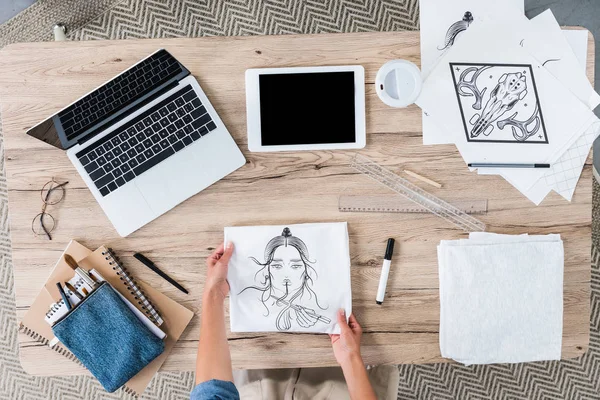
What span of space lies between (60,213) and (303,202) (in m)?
0.50

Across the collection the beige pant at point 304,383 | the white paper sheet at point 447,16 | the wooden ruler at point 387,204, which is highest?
the white paper sheet at point 447,16

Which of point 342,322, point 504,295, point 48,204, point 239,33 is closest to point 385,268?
point 342,322

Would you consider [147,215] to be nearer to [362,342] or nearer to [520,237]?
[362,342]

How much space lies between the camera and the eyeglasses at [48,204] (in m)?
0.99

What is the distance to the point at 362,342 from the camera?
3.33 ft

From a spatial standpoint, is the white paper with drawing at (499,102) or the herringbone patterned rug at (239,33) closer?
the white paper with drawing at (499,102)

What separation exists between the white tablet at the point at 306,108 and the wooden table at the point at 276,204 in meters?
0.02

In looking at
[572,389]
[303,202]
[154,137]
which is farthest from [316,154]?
[572,389]

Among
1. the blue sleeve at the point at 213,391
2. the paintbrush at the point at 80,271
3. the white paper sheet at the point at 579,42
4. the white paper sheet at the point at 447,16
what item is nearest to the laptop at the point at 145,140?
the paintbrush at the point at 80,271

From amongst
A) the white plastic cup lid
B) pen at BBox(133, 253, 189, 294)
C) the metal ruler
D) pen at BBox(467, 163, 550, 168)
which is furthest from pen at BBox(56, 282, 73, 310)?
pen at BBox(467, 163, 550, 168)

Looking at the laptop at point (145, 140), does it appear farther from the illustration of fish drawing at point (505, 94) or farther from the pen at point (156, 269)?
the illustration of fish drawing at point (505, 94)

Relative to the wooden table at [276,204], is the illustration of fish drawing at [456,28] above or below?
above

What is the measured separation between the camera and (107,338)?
3.18 feet

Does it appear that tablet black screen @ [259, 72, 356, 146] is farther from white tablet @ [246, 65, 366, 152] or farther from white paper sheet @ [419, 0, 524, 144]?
white paper sheet @ [419, 0, 524, 144]
